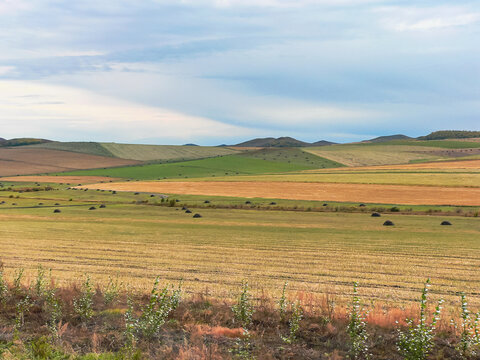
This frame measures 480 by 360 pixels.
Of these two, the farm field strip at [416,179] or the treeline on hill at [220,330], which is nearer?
the treeline on hill at [220,330]

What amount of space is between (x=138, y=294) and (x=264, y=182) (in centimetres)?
8771

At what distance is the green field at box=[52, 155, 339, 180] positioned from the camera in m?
140

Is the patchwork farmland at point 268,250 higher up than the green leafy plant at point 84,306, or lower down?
lower down

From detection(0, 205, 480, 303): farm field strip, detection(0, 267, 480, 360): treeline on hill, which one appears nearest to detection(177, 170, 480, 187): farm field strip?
detection(0, 205, 480, 303): farm field strip

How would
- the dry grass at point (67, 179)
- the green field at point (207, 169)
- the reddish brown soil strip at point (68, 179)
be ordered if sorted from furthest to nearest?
the green field at point (207, 169), the reddish brown soil strip at point (68, 179), the dry grass at point (67, 179)

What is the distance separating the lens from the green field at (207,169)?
140 meters

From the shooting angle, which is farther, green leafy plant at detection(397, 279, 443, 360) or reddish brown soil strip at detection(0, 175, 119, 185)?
reddish brown soil strip at detection(0, 175, 119, 185)

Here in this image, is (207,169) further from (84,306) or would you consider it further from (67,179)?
(84,306)

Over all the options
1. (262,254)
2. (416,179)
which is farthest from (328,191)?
(262,254)

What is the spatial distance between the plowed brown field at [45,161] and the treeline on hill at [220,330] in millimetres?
152027

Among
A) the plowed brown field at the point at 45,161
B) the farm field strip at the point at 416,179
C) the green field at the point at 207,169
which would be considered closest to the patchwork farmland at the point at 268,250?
the farm field strip at the point at 416,179

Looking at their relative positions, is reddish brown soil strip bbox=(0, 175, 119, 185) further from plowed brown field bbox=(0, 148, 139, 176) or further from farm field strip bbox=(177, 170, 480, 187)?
farm field strip bbox=(177, 170, 480, 187)

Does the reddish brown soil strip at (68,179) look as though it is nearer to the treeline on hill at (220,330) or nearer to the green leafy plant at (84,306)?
the green leafy plant at (84,306)

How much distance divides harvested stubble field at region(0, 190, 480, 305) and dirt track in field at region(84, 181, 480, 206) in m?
19.8
